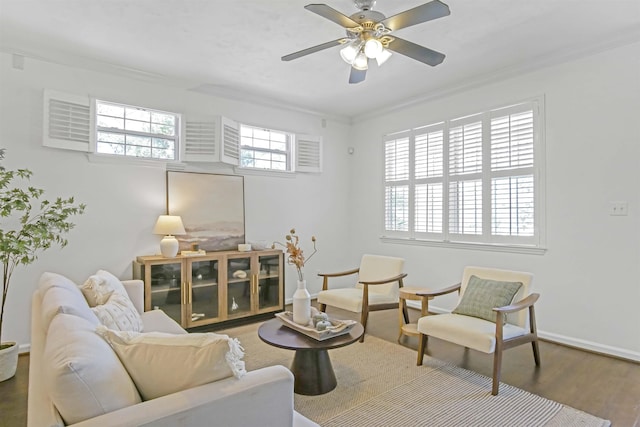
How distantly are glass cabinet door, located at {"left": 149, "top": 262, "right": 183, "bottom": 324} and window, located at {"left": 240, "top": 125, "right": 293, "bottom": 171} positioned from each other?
1657mm


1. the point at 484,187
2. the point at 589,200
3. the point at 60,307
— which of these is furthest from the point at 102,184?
the point at 589,200

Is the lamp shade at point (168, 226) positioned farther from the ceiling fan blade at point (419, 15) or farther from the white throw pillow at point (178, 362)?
the ceiling fan blade at point (419, 15)

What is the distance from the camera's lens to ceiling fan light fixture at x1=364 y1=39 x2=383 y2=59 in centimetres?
244

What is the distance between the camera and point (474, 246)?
14.4ft

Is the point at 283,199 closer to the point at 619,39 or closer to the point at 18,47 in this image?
the point at 18,47

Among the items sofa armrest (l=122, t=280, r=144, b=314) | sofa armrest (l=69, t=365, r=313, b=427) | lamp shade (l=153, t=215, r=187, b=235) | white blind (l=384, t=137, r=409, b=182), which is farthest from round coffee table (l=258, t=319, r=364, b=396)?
white blind (l=384, t=137, r=409, b=182)

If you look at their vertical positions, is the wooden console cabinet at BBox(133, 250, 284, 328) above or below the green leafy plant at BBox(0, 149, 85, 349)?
below

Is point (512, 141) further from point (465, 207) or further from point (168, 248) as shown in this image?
point (168, 248)

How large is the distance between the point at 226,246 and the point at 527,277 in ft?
10.7

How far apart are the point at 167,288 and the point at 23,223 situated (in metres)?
1.38

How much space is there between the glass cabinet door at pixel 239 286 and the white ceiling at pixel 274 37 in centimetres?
213

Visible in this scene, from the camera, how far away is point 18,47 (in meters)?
3.41

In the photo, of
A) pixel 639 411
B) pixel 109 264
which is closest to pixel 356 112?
pixel 109 264

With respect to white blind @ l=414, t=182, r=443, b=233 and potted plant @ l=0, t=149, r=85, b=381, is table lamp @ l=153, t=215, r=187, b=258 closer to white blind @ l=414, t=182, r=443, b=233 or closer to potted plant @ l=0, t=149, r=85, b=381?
potted plant @ l=0, t=149, r=85, b=381
